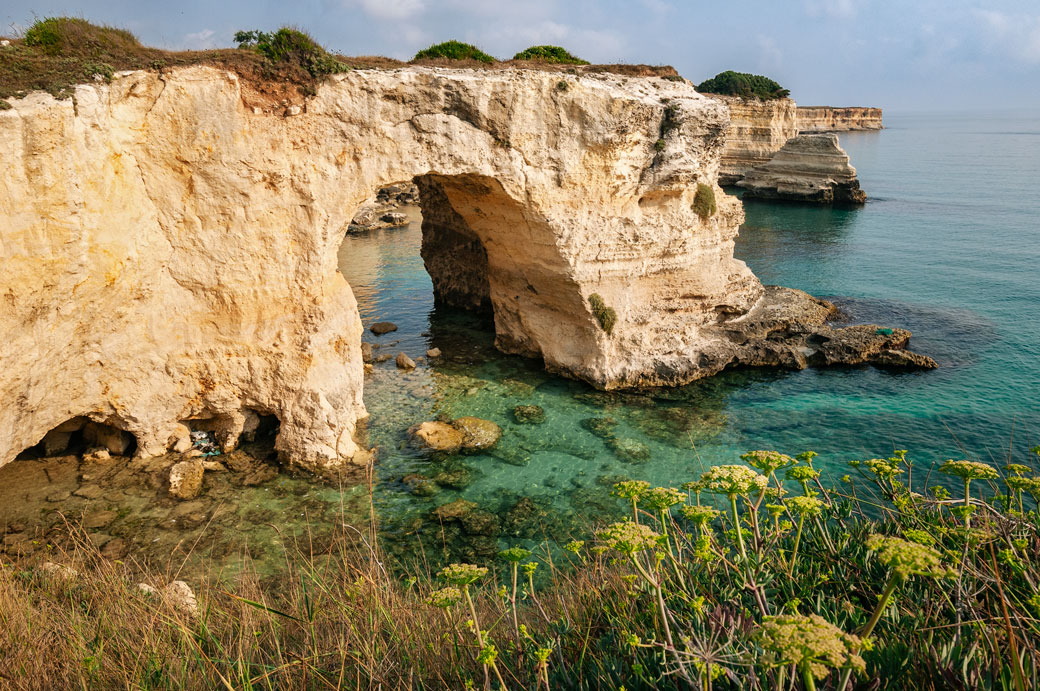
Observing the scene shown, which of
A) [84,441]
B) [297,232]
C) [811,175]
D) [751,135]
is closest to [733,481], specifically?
[297,232]

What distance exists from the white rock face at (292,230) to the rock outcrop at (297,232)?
0.13ft

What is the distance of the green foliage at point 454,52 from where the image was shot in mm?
15305

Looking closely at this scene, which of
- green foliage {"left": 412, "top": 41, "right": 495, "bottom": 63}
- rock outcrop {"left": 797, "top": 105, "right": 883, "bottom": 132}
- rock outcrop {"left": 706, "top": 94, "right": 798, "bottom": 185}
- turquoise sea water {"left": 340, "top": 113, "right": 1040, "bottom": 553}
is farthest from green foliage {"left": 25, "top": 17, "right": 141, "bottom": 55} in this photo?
rock outcrop {"left": 797, "top": 105, "right": 883, "bottom": 132}

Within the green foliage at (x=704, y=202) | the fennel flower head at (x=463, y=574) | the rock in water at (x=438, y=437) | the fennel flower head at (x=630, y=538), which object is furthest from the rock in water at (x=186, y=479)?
the green foliage at (x=704, y=202)

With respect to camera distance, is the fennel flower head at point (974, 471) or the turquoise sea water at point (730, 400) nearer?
the fennel flower head at point (974, 471)

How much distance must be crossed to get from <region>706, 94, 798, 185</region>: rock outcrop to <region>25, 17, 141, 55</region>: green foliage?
53.6 metres

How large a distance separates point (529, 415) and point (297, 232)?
22.9 feet

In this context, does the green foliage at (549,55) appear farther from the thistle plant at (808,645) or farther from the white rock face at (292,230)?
the thistle plant at (808,645)

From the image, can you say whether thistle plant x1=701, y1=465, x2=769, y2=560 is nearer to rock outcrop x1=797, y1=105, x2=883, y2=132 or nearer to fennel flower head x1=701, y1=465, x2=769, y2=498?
fennel flower head x1=701, y1=465, x2=769, y2=498

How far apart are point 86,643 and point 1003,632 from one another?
21.3 feet

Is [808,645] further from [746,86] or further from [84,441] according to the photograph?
[746,86]

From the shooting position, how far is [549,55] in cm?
1738

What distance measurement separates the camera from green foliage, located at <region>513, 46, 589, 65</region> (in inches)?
668

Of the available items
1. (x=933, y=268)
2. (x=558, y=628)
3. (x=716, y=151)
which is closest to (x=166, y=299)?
(x=558, y=628)
